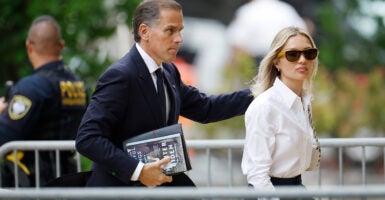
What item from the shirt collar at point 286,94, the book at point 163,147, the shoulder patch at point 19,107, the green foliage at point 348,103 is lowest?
the green foliage at point 348,103

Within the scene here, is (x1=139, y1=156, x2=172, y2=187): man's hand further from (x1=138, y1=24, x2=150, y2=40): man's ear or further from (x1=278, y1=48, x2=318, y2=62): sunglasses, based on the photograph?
(x1=278, y1=48, x2=318, y2=62): sunglasses

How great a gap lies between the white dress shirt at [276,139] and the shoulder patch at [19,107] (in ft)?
6.97

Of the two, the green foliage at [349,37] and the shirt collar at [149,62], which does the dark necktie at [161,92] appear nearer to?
the shirt collar at [149,62]

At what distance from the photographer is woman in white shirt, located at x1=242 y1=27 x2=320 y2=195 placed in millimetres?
5070

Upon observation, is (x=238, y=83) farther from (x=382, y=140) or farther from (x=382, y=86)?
(x=382, y=140)

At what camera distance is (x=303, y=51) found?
17.2 ft

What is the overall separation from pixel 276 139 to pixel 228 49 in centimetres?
1081

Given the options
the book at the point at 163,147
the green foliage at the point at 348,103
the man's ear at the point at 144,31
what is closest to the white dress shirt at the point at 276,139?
the book at the point at 163,147

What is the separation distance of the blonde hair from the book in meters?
0.56

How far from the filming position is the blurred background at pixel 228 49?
816cm

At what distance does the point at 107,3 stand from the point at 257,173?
12.1ft

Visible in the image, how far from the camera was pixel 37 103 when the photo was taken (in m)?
6.89

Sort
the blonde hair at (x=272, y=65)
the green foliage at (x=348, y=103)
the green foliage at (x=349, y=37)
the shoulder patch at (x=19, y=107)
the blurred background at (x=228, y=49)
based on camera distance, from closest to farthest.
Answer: the blonde hair at (x=272, y=65) < the shoulder patch at (x=19, y=107) < the blurred background at (x=228, y=49) < the green foliage at (x=348, y=103) < the green foliage at (x=349, y=37)

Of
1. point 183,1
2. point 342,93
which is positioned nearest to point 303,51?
point 342,93
